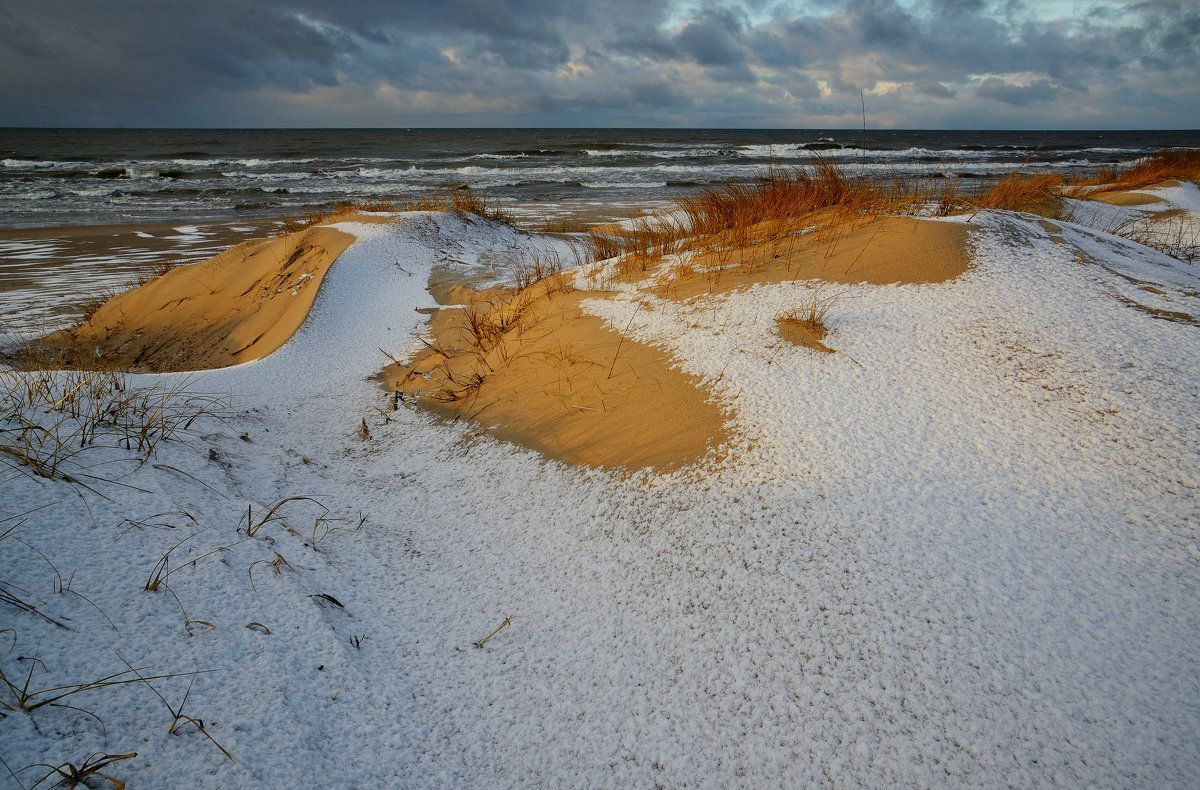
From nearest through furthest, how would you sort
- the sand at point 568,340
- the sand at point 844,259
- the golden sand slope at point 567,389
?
the golden sand slope at point 567,389, the sand at point 568,340, the sand at point 844,259

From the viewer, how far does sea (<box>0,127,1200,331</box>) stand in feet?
24.2

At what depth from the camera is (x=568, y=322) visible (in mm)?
3213

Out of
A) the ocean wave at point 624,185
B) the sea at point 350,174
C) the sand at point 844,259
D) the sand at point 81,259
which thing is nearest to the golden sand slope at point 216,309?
the sand at point 81,259

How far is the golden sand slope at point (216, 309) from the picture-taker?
452 cm

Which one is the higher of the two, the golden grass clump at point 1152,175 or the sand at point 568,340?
the golden grass clump at point 1152,175

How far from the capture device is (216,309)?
519cm

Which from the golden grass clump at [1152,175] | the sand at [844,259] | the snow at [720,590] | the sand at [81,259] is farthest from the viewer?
the golden grass clump at [1152,175]

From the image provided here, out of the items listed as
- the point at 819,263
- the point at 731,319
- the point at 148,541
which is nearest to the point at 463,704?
the point at 148,541

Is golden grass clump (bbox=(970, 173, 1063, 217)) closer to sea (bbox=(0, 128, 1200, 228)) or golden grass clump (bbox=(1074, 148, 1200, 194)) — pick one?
sea (bbox=(0, 128, 1200, 228))

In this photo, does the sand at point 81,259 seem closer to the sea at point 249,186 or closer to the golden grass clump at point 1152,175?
the sea at point 249,186

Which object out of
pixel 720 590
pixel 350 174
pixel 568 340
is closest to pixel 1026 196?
pixel 568 340

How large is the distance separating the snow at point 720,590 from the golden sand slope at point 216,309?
8.48 ft

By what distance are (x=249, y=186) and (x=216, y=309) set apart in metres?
14.9

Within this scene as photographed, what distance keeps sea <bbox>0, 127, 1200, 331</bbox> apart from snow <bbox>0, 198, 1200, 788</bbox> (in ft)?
7.62
